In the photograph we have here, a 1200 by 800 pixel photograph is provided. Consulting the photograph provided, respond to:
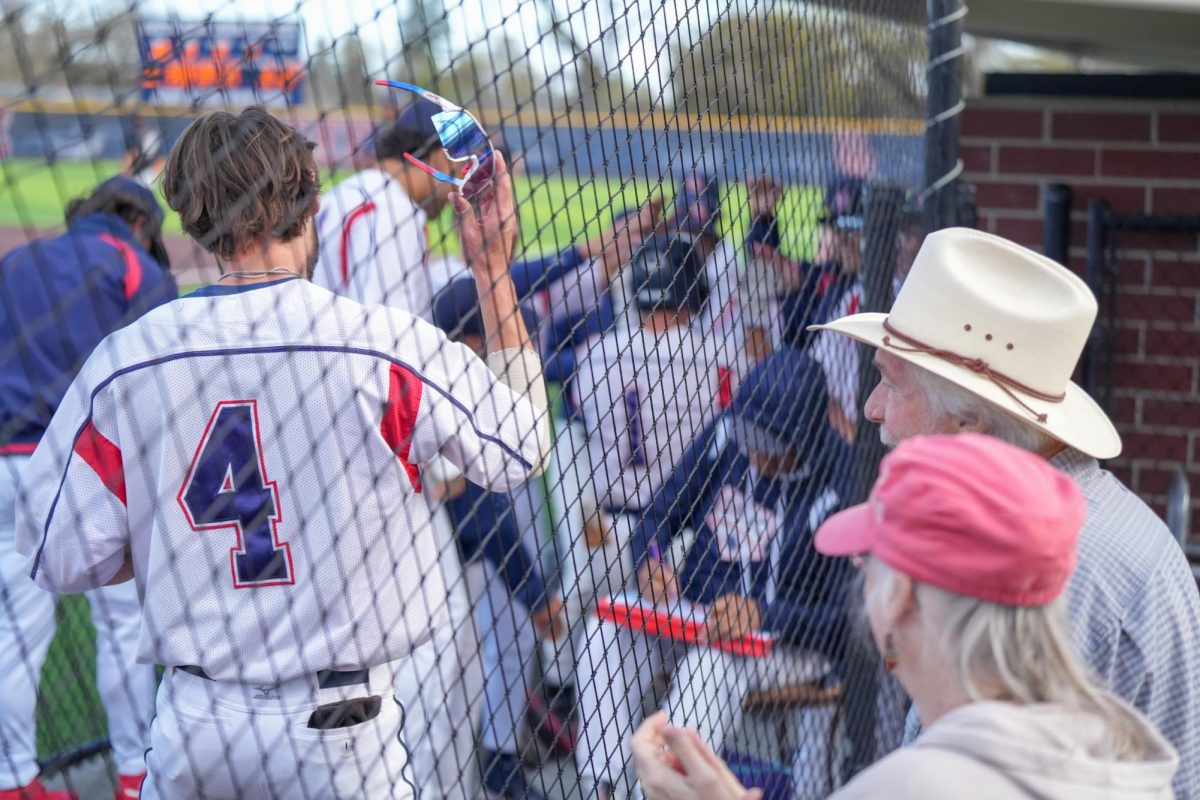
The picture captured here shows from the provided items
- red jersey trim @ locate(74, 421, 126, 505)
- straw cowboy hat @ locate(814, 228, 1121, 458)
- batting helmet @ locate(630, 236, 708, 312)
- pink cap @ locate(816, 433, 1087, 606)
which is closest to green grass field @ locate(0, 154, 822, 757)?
batting helmet @ locate(630, 236, 708, 312)

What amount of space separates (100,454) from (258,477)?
0.81 ft

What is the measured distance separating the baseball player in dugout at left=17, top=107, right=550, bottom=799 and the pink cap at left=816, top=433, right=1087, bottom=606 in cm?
86

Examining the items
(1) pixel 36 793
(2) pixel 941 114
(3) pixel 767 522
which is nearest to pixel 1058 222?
(2) pixel 941 114

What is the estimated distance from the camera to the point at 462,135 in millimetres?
2055

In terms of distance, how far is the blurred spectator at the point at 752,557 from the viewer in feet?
9.30

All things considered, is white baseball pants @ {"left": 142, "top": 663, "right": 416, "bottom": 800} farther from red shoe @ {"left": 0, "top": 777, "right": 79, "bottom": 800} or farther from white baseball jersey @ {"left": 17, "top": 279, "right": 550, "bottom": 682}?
red shoe @ {"left": 0, "top": 777, "right": 79, "bottom": 800}

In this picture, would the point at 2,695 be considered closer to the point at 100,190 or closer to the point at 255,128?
the point at 100,190

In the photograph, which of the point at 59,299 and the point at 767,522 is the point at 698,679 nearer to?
the point at 767,522

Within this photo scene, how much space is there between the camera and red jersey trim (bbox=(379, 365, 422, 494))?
1.98m

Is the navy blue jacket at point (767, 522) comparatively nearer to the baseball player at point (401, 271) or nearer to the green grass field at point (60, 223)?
the green grass field at point (60, 223)

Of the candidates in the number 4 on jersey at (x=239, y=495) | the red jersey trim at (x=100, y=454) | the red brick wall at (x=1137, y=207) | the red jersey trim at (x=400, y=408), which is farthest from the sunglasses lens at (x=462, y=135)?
the red brick wall at (x=1137, y=207)

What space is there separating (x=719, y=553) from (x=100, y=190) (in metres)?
2.09

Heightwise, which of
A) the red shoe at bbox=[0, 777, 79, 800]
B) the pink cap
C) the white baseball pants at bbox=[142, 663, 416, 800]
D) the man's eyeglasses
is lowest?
the red shoe at bbox=[0, 777, 79, 800]

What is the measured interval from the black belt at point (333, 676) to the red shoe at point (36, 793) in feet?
5.63
